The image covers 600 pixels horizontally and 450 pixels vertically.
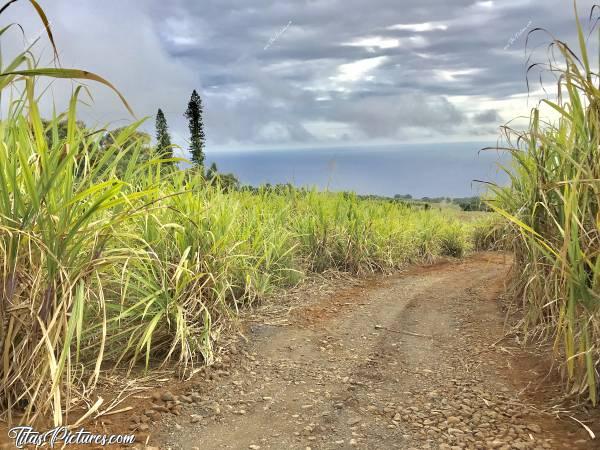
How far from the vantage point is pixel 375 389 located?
2.60 metres

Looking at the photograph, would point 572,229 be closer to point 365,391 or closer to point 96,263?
point 365,391

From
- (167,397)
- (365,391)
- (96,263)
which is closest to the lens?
(96,263)

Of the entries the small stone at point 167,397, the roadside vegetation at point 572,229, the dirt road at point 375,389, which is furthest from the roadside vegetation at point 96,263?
the roadside vegetation at point 572,229

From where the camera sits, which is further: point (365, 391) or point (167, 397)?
point (365, 391)

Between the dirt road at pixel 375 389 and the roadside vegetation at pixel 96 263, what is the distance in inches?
14.6

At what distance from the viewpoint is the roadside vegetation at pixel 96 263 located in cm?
209

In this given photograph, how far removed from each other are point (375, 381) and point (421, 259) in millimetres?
4304

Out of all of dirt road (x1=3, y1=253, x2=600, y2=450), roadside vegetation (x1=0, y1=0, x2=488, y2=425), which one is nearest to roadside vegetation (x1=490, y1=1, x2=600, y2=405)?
dirt road (x1=3, y1=253, x2=600, y2=450)

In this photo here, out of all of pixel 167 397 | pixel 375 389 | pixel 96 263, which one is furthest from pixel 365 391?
pixel 96 263

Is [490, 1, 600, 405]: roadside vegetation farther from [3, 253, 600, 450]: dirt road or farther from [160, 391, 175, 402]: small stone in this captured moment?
[160, 391, 175, 402]: small stone

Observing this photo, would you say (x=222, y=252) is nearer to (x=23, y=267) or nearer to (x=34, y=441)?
(x=23, y=267)

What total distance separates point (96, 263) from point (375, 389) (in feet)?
4.86

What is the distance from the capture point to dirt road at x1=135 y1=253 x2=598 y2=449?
2.14 metres

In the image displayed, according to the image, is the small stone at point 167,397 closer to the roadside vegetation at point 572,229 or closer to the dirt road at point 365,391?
the dirt road at point 365,391
